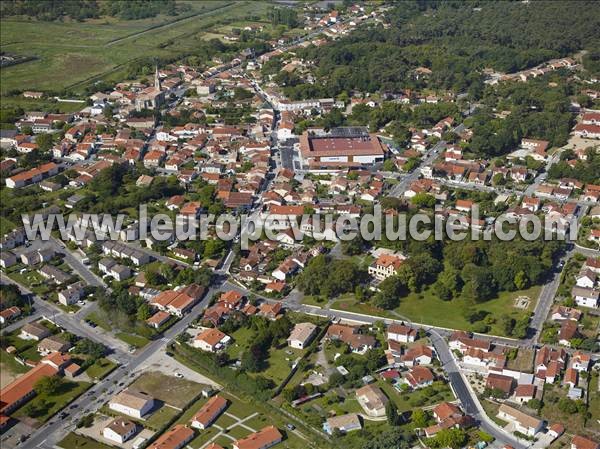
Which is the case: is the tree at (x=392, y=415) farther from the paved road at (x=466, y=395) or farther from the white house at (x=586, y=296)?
the white house at (x=586, y=296)

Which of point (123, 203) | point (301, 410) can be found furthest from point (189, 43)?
point (301, 410)

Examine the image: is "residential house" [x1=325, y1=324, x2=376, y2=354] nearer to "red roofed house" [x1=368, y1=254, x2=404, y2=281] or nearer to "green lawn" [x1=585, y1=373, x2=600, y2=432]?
"red roofed house" [x1=368, y1=254, x2=404, y2=281]

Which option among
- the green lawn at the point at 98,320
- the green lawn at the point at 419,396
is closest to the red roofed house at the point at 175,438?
the green lawn at the point at 419,396

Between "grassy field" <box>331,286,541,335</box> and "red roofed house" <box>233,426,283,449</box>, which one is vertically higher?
"red roofed house" <box>233,426,283,449</box>

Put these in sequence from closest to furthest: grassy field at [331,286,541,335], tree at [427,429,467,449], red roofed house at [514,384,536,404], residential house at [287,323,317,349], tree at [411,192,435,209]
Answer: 1. tree at [427,429,467,449]
2. red roofed house at [514,384,536,404]
3. residential house at [287,323,317,349]
4. grassy field at [331,286,541,335]
5. tree at [411,192,435,209]

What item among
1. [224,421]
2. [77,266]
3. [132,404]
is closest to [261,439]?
[224,421]

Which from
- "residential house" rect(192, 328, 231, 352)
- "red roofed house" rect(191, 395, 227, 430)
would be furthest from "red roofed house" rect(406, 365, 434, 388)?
"residential house" rect(192, 328, 231, 352)
